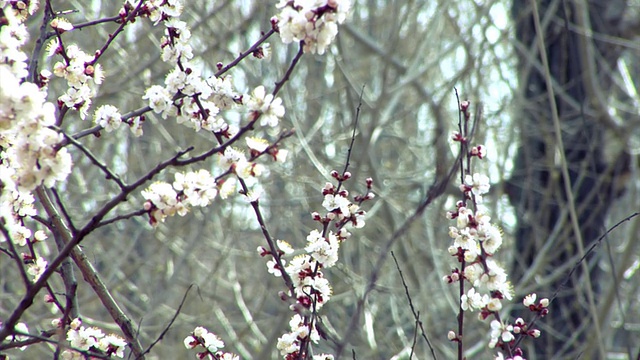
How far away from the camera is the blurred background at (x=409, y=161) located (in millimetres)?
5137

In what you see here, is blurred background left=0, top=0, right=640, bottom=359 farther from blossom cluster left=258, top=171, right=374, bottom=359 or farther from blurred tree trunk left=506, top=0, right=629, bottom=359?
blossom cluster left=258, top=171, right=374, bottom=359

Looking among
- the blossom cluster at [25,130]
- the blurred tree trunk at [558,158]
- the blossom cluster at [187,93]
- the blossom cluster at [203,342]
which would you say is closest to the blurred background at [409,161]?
the blurred tree trunk at [558,158]

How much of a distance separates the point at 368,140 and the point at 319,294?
268cm

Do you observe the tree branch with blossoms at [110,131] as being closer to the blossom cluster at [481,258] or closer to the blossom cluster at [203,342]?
the blossom cluster at [203,342]

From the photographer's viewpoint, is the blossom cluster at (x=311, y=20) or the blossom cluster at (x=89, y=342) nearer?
the blossom cluster at (x=311, y=20)

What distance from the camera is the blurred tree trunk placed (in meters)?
5.25

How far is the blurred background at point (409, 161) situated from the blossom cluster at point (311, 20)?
3.01 metres

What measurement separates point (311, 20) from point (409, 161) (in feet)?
18.9

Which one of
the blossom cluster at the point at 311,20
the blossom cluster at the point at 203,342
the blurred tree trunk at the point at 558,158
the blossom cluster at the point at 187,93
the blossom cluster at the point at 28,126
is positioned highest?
the blurred tree trunk at the point at 558,158

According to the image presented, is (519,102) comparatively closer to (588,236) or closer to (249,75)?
(588,236)

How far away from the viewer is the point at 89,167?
255 inches

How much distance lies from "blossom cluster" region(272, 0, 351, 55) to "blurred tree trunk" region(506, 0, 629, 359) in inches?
149

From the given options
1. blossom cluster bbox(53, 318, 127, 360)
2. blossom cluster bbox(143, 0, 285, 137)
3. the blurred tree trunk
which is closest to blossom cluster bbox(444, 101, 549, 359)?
blossom cluster bbox(143, 0, 285, 137)

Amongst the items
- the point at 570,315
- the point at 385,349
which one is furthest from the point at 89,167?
the point at 570,315
